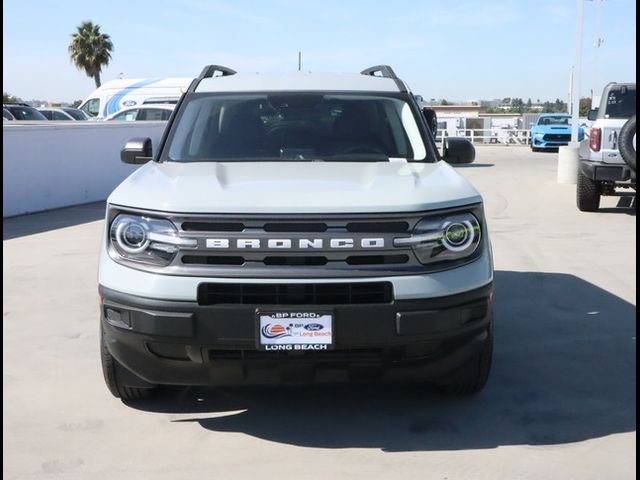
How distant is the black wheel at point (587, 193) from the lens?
12.3 metres

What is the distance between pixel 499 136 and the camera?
38.1 m

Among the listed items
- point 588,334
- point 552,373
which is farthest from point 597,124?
point 552,373

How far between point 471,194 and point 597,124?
28.2ft

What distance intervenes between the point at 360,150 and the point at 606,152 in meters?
7.51

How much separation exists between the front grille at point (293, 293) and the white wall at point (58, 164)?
9141 millimetres

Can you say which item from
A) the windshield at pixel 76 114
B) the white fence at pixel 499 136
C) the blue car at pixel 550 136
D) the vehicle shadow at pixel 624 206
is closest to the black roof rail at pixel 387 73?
the vehicle shadow at pixel 624 206

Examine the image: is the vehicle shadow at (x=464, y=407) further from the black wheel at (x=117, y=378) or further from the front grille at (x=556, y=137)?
the front grille at (x=556, y=137)

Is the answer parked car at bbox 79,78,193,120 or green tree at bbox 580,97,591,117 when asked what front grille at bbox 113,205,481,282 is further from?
green tree at bbox 580,97,591,117

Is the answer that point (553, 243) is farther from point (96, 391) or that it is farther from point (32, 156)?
point (32, 156)

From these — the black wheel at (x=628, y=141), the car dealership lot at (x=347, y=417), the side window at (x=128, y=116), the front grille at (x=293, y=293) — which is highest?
the black wheel at (x=628, y=141)

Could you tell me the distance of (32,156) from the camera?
42.8ft

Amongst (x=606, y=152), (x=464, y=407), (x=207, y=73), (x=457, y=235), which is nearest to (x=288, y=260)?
(x=457, y=235)

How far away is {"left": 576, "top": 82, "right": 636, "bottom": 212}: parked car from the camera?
1148cm

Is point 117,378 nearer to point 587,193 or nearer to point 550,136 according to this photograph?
point 587,193
